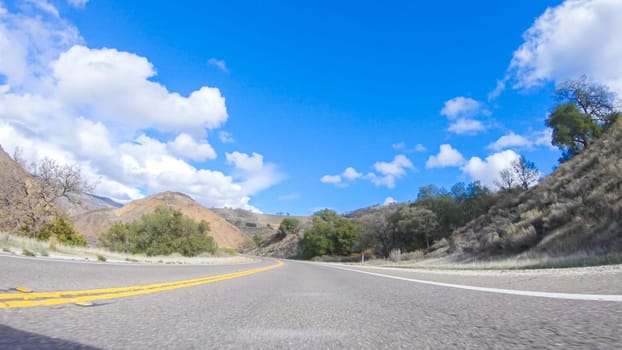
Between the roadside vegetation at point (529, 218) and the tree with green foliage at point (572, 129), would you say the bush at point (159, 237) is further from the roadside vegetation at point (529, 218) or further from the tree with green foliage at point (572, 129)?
the tree with green foliage at point (572, 129)

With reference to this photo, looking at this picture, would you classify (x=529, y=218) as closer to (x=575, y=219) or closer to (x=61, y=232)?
(x=575, y=219)

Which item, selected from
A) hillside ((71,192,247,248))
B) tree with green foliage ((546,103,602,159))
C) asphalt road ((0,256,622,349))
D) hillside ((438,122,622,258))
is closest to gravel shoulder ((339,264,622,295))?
asphalt road ((0,256,622,349))

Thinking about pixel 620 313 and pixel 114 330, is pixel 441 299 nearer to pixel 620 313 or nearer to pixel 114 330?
pixel 620 313

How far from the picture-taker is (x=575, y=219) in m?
14.6

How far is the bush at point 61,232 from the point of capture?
98.0ft

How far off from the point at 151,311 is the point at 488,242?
21.6 m

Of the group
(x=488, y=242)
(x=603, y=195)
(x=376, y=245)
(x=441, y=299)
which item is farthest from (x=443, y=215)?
(x=441, y=299)

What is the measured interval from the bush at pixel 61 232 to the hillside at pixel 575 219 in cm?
3468

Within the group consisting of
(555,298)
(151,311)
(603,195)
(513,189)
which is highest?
(513,189)

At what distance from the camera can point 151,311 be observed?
10.00ft

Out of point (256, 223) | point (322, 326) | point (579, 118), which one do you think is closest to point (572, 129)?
point (579, 118)

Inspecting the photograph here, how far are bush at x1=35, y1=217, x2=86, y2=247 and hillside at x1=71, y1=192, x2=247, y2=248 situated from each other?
44.3 metres

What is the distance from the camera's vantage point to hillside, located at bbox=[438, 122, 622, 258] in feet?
40.5

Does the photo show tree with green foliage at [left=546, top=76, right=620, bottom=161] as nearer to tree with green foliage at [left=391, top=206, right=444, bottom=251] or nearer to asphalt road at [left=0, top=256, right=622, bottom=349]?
tree with green foliage at [left=391, top=206, right=444, bottom=251]
